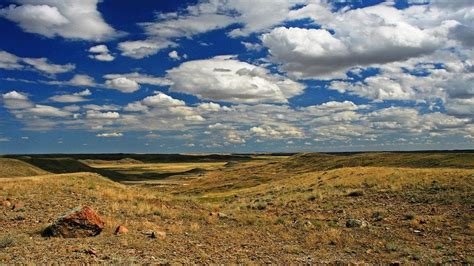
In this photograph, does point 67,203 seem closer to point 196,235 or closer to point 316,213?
point 196,235

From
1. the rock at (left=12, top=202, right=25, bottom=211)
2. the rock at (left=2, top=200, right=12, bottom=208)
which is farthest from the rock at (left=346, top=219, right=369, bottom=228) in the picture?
the rock at (left=2, top=200, right=12, bottom=208)

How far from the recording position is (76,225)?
1859 centimetres

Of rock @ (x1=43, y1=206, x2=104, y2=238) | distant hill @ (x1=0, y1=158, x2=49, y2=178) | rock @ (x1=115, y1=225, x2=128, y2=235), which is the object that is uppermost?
rock @ (x1=43, y1=206, x2=104, y2=238)

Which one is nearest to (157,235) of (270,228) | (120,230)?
(120,230)

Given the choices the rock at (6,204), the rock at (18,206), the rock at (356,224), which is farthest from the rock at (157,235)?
the rock at (6,204)

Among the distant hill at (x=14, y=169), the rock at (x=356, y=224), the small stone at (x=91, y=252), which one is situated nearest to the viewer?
the small stone at (x=91, y=252)

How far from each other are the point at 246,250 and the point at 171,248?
303 centimetres

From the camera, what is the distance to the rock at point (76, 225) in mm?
18250

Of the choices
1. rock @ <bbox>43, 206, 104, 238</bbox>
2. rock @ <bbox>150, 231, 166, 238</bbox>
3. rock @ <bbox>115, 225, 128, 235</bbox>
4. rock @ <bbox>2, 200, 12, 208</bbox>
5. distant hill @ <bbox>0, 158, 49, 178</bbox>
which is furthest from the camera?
distant hill @ <bbox>0, 158, 49, 178</bbox>

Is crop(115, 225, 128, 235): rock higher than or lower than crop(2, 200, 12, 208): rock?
lower

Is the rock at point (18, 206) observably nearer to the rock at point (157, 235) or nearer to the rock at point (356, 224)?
the rock at point (157, 235)

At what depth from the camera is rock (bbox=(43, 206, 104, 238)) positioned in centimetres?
1825

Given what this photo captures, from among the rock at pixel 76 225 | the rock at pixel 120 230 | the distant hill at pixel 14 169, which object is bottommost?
the distant hill at pixel 14 169

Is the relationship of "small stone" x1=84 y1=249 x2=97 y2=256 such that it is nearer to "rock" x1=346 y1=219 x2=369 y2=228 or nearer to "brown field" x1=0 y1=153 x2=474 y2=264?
"brown field" x1=0 y1=153 x2=474 y2=264
